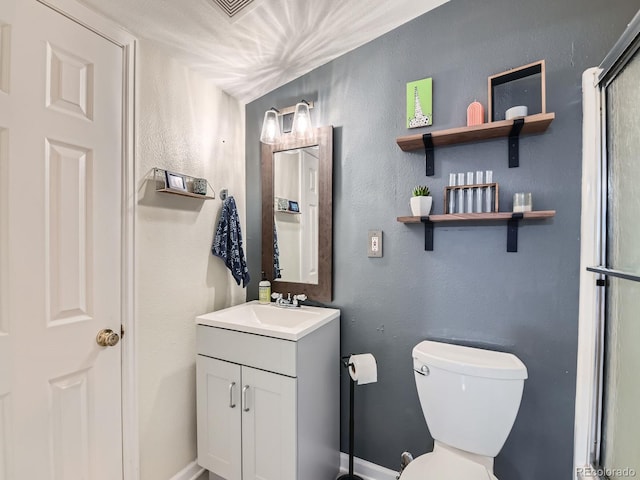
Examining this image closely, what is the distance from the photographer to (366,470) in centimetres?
166

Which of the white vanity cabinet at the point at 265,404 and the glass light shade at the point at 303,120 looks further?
the glass light shade at the point at 303,120

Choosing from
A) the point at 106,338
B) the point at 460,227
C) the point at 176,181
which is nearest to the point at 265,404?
the point at 106,338

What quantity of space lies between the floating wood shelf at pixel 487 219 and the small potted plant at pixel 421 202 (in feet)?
0.10

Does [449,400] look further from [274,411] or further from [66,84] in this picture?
[66,84]

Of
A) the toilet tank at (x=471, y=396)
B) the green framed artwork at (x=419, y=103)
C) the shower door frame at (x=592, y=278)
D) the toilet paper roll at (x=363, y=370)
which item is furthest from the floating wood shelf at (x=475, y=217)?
the toilet paper roll at (x=363, y=370)

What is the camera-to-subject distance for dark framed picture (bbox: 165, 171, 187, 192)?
1418 mm

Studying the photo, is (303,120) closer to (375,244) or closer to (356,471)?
(375,244)

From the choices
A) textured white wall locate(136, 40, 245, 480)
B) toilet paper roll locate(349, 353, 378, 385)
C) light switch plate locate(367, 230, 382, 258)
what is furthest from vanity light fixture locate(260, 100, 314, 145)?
toilet paper roll locate(349, 353, 378, 385)

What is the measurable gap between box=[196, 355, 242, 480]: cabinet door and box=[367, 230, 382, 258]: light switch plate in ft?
2.90

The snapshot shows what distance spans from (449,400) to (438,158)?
1104 millimetres

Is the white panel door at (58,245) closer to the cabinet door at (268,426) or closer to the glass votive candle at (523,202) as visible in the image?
the cabinet door at (268,426)

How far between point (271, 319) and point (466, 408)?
1063 millimetres

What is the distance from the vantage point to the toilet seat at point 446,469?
1.11 m

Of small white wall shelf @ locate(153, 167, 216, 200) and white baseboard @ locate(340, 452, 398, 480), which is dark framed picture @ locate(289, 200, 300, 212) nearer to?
small white wall shelf @ locate(153, 167, 216, 200)
